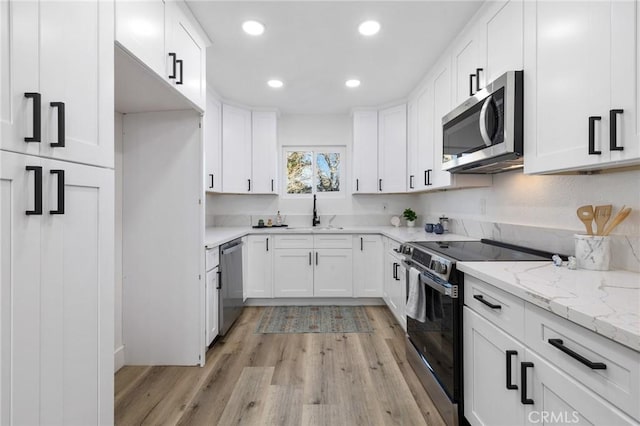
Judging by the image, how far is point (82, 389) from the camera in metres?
1.13

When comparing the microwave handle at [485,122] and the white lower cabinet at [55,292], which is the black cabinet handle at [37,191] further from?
the microwave handle at [485,122]

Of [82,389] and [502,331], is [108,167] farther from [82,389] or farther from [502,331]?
[502,331]

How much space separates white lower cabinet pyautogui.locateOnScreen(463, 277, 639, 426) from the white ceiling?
6.08ft

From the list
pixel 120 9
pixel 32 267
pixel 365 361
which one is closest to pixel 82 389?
pixel 32 267

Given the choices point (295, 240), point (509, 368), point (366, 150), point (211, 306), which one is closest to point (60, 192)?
point (509, 368)

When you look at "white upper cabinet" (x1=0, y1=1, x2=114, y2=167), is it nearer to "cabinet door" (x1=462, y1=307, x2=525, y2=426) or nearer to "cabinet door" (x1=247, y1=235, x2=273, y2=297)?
"cabinet door" (x1=462, y1=307, x2=525, y2=426)

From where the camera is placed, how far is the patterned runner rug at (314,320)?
313 centimetres

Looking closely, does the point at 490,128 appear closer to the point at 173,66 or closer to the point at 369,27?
the point at 369,27

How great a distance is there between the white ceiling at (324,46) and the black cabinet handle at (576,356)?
2.06m

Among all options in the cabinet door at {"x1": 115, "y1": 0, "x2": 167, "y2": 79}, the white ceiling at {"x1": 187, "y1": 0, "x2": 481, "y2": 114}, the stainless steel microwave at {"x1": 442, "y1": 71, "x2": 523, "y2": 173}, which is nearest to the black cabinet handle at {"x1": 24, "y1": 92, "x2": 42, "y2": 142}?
the cabinet door at {"x1": 115, "y1": 0, "x2": 167, "y2": 79}

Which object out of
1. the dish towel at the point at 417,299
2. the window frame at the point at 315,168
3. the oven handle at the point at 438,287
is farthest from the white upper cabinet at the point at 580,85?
the window frame at the point at 315,168

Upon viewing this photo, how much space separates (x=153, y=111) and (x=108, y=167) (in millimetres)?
1311

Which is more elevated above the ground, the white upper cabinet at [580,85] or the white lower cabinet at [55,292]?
the white upper cabinet at [580,85]

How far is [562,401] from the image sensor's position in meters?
1.00
